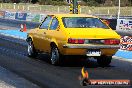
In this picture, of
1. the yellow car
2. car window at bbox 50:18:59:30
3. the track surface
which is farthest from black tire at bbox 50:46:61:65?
car window at bbox 50:18:59:30

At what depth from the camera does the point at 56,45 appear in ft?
44.1

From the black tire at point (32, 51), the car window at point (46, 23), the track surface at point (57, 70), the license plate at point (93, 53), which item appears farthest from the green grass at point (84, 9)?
the license plate at point (93, 53)

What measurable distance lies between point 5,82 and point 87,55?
11.3 feet

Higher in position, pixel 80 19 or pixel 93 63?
pixel 80 19

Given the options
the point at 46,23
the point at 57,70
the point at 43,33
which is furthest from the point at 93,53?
the point at 46,23

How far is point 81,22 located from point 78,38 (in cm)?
119

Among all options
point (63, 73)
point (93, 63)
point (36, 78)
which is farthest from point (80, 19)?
point (36, 78)

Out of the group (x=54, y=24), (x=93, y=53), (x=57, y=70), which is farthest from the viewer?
(x=54, y=24)

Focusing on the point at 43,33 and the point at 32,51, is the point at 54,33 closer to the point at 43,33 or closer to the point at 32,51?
the point at 43,33

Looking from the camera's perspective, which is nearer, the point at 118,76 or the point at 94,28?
the point at 118,76

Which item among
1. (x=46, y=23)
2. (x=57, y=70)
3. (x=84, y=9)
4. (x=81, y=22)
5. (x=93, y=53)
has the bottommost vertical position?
(x=84, y=9)

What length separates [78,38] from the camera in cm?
1277

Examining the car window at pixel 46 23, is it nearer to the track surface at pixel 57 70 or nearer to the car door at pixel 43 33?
the car door at pixel 43 33

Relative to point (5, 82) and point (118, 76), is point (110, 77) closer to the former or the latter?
point (118, 76)
